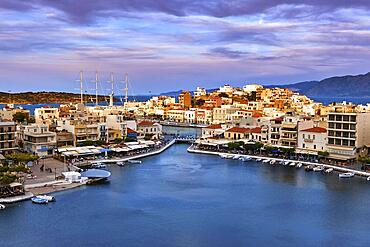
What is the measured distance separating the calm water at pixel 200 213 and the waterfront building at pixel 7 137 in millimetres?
7238

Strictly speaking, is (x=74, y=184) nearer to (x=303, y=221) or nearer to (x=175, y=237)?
(x=175, y=237)

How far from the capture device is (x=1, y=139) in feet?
86.0

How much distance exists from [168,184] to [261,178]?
16.8 ft

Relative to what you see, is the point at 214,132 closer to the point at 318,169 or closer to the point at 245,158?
the point at 245,158

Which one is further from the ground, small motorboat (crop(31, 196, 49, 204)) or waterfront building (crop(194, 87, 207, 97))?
waterfront building (crop(194, 87, 207, 97))

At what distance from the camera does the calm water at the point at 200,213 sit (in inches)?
567

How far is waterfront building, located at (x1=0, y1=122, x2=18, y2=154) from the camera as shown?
86.1 ft

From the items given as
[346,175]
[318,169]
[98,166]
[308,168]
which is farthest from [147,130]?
[346,175]

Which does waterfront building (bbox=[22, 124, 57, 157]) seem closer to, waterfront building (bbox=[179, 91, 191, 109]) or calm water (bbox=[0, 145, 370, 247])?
calm water (bbox=[0, 145, 370, 247])

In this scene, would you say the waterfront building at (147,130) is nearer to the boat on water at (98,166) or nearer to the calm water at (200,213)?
the boat on water at (98,166)

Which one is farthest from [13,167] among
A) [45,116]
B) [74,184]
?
[45,116]

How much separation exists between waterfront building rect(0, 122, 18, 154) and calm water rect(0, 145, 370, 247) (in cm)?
724

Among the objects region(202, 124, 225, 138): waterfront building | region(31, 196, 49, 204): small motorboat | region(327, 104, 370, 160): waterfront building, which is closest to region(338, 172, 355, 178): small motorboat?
region(327, 104, 370, 160): waterfront building

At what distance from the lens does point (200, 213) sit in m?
17.1
